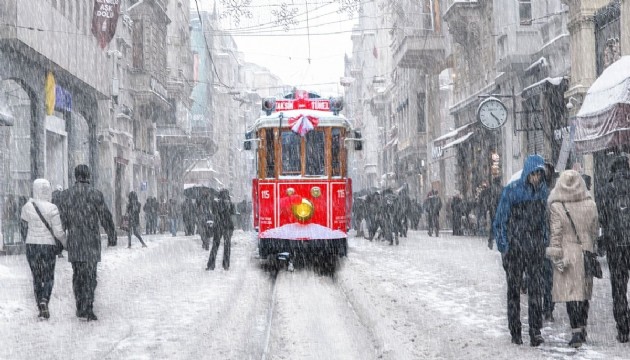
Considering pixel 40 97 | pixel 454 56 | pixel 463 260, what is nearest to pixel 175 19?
pixel 454 56

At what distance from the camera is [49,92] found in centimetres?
2462

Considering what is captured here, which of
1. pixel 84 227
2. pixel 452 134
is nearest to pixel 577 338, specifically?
pixel 84 227

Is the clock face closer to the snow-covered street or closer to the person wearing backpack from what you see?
the snow-covered street

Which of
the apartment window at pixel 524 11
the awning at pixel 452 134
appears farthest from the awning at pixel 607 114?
the awning at pixel 452 134

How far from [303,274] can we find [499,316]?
6.32 metres

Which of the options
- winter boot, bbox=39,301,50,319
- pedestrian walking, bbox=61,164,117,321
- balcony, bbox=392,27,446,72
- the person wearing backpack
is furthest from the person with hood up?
balcony, bbox=392,27,446,72

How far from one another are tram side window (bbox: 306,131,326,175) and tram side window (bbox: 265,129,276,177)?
2.29 ft

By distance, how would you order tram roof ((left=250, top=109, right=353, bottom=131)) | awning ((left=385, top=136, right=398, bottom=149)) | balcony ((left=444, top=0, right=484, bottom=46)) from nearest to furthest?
1. tram roof ((left=250, top=109, right=353, bottom=131))
2. balcony ((left=444, top=0, right=484, bottom=46))
3. awning ((left=385, top=136, right=398, bottom=149))

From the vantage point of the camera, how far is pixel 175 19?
180ft

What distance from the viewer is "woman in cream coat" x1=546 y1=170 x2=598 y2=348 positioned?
792 cm

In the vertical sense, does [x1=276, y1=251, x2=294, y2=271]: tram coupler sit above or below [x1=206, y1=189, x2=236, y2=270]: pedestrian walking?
below

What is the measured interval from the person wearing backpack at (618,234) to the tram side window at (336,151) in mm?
8494

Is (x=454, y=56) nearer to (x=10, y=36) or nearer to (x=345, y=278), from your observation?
(x=10, y=36)

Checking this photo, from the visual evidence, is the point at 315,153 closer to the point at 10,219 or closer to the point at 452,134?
the point at 10,219
